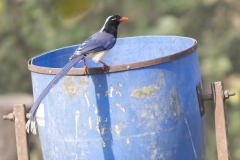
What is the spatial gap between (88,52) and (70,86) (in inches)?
15.1

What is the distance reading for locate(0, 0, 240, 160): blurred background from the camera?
24.5 feet

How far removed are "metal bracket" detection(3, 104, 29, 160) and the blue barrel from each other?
0.17 m

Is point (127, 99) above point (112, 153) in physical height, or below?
above

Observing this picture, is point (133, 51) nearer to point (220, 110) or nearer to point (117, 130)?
point (220, 110)

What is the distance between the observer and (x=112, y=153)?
3.09 metres

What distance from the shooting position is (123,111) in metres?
3.04

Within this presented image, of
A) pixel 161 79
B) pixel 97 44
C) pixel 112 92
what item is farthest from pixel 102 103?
pixel 97 44

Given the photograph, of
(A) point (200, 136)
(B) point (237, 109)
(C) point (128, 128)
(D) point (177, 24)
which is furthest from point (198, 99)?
(B) point (237, 109)

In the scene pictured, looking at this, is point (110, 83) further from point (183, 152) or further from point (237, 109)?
point (237, 109)

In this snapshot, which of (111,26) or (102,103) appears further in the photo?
(111,26)

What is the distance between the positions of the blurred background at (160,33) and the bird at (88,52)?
335 centimetres

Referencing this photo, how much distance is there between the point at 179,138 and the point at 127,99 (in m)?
0.36

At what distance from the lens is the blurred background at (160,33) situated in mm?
7461

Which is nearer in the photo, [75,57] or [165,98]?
[165,98]
